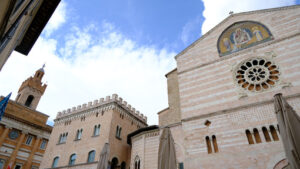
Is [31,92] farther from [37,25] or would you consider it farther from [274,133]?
[274,133]

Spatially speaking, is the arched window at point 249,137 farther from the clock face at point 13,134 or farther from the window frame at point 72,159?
the clock face at point 13,134

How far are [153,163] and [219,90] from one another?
21.9ft

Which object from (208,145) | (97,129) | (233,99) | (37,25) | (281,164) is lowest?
(281,164)

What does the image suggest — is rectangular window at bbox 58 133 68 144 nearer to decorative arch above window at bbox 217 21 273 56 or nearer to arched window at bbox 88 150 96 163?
arched window at bbox 88 150 96 163

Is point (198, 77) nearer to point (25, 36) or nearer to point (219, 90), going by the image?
point (219, 90)

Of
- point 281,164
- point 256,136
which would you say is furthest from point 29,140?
point 281,164

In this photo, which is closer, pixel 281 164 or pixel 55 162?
pixel 281 164

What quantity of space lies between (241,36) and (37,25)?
498 inches

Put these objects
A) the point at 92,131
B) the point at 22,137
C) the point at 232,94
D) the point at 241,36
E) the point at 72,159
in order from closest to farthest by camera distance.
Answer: the point at 232,94 < the point at 241,36 < the point at 72,159 < the point at 92,131 < the point at 22,137

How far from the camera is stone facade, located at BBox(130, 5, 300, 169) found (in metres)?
9.66

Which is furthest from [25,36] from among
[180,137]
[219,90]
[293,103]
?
[293,103]

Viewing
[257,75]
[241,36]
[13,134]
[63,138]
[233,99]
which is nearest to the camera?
[233,99]

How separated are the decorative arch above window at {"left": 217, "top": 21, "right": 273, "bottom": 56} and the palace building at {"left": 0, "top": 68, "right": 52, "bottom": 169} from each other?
2630 cm

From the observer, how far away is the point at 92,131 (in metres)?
19.9
